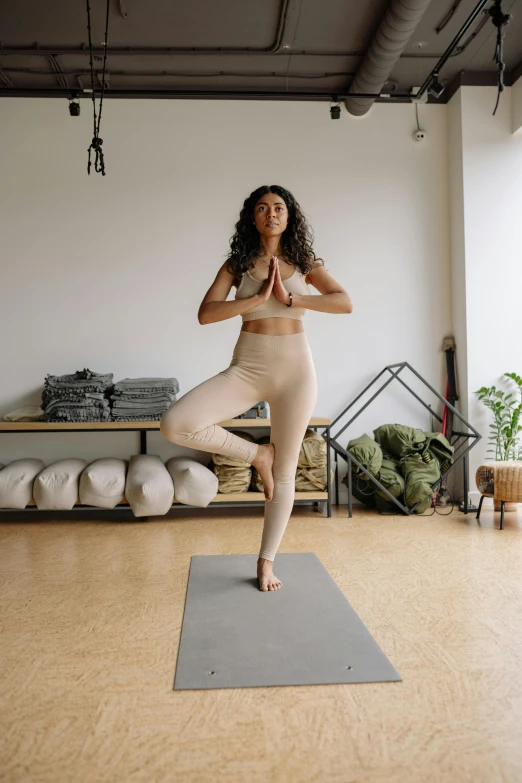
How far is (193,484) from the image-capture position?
13.9 ft

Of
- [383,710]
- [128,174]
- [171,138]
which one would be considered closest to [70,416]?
[128,174]

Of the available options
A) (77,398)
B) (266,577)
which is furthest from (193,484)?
(266,577)

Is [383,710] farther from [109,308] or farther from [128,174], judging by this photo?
[128,174]

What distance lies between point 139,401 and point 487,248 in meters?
2.83

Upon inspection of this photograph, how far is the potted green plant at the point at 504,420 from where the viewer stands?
4.77 m

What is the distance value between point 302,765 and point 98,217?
4329mm

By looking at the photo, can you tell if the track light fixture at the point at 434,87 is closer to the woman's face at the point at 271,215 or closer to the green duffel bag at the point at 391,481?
the woman's face at the point at 271,215

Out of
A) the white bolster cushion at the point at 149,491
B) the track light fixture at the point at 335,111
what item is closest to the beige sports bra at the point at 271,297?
the white bolster cushion at the point at 149,491

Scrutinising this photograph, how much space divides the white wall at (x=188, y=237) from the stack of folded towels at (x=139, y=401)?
487mm

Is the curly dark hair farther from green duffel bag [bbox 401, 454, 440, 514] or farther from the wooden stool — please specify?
green duffel bag [bbox 401, 454, 440, 514]

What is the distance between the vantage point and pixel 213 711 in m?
1.74

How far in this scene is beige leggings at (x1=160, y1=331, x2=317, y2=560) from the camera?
2.53 metres

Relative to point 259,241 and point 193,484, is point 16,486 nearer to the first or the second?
point 193,484

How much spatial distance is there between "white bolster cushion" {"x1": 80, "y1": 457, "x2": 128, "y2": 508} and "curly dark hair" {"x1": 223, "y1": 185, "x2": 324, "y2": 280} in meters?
1.99
